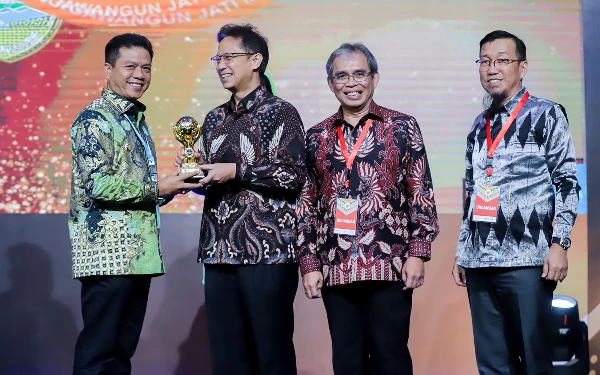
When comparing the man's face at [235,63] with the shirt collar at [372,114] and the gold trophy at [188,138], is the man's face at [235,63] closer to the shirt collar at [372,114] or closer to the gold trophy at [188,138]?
the gold trophy at [188,138]

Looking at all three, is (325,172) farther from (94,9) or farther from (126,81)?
(94,9)

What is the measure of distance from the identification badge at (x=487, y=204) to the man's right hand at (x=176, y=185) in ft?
3.39

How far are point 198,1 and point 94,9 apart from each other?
0.58 m

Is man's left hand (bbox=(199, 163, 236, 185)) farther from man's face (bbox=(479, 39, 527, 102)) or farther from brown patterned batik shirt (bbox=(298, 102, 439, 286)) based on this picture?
man's face (bbox=(479, 39, 527, 102))

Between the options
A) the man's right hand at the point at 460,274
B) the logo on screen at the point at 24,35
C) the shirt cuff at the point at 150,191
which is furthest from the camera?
the logo on screen at the point at 24,35

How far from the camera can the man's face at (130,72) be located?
8.91 ft

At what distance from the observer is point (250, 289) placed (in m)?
2.52

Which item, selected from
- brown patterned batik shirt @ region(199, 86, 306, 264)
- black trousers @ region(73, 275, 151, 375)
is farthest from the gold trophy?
black trousers @ region(73, 275, 151, 375)

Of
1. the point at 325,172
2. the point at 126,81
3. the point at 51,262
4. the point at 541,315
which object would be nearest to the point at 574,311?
the point at 541,315

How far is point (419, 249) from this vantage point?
249 centimetres

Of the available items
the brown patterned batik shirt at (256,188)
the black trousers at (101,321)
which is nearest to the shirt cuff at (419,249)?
the brown patterned batik shirt at (256,188)

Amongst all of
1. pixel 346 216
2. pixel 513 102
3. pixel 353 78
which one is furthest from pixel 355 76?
pixel 513 102

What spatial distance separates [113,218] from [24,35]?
1.89 meters

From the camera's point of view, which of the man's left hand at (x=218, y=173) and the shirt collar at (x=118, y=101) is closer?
the man's left hand at (x=218, y=173)
